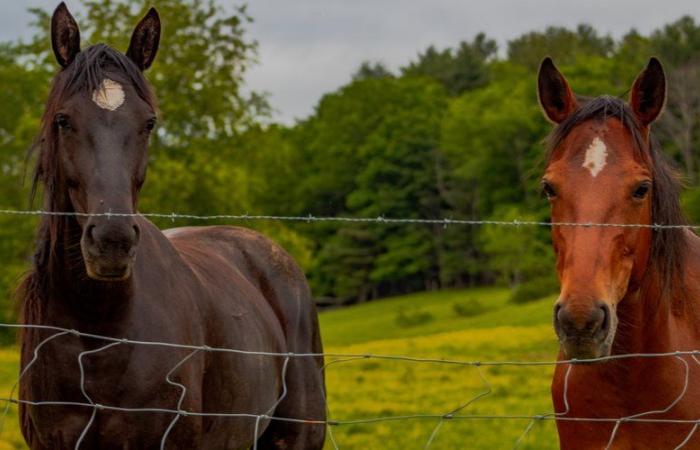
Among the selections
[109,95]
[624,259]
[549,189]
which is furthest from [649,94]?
[109,95]

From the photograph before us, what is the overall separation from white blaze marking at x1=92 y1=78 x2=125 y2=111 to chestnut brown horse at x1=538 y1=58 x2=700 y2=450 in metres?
1.94

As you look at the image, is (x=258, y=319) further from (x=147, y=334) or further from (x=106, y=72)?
(x=106, y=72)

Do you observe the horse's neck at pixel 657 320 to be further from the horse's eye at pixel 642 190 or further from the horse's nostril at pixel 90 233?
the horse's nostril at pixel 90 233

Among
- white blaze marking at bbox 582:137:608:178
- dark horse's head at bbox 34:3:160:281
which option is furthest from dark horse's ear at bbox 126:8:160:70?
white blaze marking at bbox 582:137:608:178

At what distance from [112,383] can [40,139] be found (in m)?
1.21

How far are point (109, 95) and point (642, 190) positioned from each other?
7.86 ft

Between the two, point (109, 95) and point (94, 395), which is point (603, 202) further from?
Result: point (94, 395)

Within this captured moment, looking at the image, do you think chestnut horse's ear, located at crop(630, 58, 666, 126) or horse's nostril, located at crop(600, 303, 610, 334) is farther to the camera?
chestnut horse's ear, located at crop(630, 58, 666, 126)

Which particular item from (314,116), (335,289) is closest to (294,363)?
(335,289)

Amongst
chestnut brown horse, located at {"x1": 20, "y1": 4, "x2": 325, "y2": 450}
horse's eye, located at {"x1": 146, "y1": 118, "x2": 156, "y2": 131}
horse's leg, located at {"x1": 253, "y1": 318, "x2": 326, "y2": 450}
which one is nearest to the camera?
chestnut brown horse, located at {"x1": 20, "y1": 4, "x2": 325, "y2": 450}

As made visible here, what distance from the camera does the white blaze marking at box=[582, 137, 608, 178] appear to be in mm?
4417

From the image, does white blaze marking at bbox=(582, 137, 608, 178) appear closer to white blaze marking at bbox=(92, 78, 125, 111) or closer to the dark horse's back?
white blaze marking at bbox=(92, 78, 125, 111)

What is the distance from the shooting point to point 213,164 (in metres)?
30.1

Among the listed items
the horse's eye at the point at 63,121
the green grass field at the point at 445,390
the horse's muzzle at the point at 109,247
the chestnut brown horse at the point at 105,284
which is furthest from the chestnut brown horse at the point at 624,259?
the horse's eye at the point at 63,121
